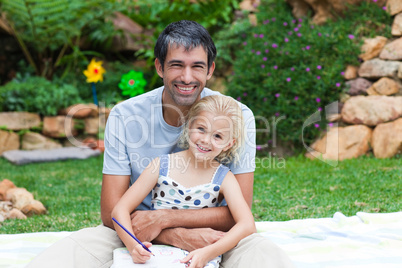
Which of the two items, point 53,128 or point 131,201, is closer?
point 131,201

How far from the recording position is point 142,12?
8.97 metres

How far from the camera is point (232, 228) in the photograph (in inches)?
89.0

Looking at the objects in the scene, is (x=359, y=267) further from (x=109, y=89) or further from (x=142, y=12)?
(x=142, y=12)

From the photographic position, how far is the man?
2.25 metres

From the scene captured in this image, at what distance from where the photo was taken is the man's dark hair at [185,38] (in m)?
2.55

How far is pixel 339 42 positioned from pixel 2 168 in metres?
4.81

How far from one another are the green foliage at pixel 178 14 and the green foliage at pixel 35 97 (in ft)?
5.21

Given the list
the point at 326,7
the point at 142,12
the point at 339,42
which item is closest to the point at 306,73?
the point at 339,42

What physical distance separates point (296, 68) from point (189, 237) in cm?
428

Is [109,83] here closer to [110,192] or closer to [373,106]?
[373,106]

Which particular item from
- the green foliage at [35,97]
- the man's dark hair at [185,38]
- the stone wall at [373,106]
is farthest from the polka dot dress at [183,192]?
the green foliage at [35,97]

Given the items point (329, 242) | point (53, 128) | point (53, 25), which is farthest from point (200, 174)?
point (53, 25)

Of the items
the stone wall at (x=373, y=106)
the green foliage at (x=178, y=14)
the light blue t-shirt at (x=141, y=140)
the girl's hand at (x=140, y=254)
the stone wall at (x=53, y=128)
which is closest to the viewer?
the girl's hand at (x=140, y=254)

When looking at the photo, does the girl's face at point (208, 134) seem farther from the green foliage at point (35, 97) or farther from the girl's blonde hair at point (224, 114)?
the green foliage at point (35, 97)
